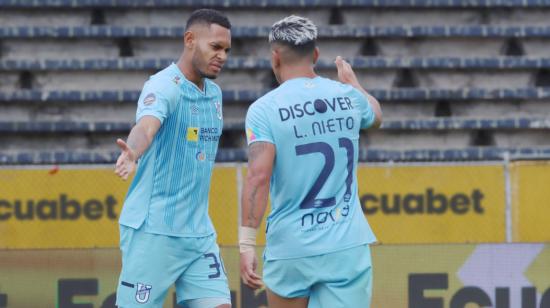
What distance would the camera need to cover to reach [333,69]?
11820 millimetres

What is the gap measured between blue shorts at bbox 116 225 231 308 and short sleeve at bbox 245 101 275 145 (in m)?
0.85

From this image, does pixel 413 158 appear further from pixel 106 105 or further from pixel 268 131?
pixel 268 131

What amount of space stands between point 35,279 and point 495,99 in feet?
20.4

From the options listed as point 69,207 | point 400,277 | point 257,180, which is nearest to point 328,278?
point 257,180

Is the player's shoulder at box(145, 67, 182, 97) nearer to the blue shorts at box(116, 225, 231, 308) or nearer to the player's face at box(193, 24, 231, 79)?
the player's face at box(193, 24, 231, 79)

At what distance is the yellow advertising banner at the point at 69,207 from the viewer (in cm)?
946

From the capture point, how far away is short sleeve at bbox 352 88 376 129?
4.68 m

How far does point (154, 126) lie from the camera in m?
4.74

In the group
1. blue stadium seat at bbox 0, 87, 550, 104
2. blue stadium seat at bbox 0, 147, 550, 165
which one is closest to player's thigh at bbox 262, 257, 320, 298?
blue stadium seat at bbox 0, 147, 550, 165

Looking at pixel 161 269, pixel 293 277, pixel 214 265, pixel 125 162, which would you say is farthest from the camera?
pixel 214 265

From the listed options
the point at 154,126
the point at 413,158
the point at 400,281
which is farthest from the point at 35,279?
the point at 413,158

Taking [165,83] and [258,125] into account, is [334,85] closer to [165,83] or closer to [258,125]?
[258,125]

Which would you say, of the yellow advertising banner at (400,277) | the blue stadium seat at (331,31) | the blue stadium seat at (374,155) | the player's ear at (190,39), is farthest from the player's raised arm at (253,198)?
the blue stadium seat at (331,31)

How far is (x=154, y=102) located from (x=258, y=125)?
2.03 feet
